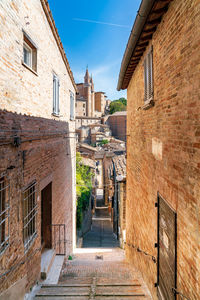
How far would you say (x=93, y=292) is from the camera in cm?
443

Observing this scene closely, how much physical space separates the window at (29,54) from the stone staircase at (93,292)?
510cm

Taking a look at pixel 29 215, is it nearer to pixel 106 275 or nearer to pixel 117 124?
pixel 106 275

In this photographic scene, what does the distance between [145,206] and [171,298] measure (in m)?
2.20

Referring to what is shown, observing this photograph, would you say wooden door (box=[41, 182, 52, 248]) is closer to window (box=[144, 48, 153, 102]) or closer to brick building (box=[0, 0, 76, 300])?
brick building (box=[0, 0, 76, 300])

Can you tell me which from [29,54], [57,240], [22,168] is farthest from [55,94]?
[57,240]

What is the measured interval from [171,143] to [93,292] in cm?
368

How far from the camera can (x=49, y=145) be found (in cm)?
620

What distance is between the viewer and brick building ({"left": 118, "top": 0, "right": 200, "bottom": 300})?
2584 mm

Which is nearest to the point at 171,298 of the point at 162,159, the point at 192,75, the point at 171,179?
the point at 171,179

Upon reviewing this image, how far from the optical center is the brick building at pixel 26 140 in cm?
355

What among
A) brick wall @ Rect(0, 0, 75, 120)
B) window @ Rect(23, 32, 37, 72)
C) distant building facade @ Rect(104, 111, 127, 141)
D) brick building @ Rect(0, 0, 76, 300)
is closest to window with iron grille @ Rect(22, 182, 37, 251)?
brick building @ Rect(0, 0, 76, 300)

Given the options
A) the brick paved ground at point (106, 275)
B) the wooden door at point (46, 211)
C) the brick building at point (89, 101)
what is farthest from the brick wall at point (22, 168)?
the brick building at point (89, 101)

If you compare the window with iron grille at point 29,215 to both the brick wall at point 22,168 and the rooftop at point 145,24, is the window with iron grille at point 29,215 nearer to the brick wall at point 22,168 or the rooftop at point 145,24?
the brick wall at point 22,168

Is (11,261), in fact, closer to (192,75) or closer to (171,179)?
(171,179)
